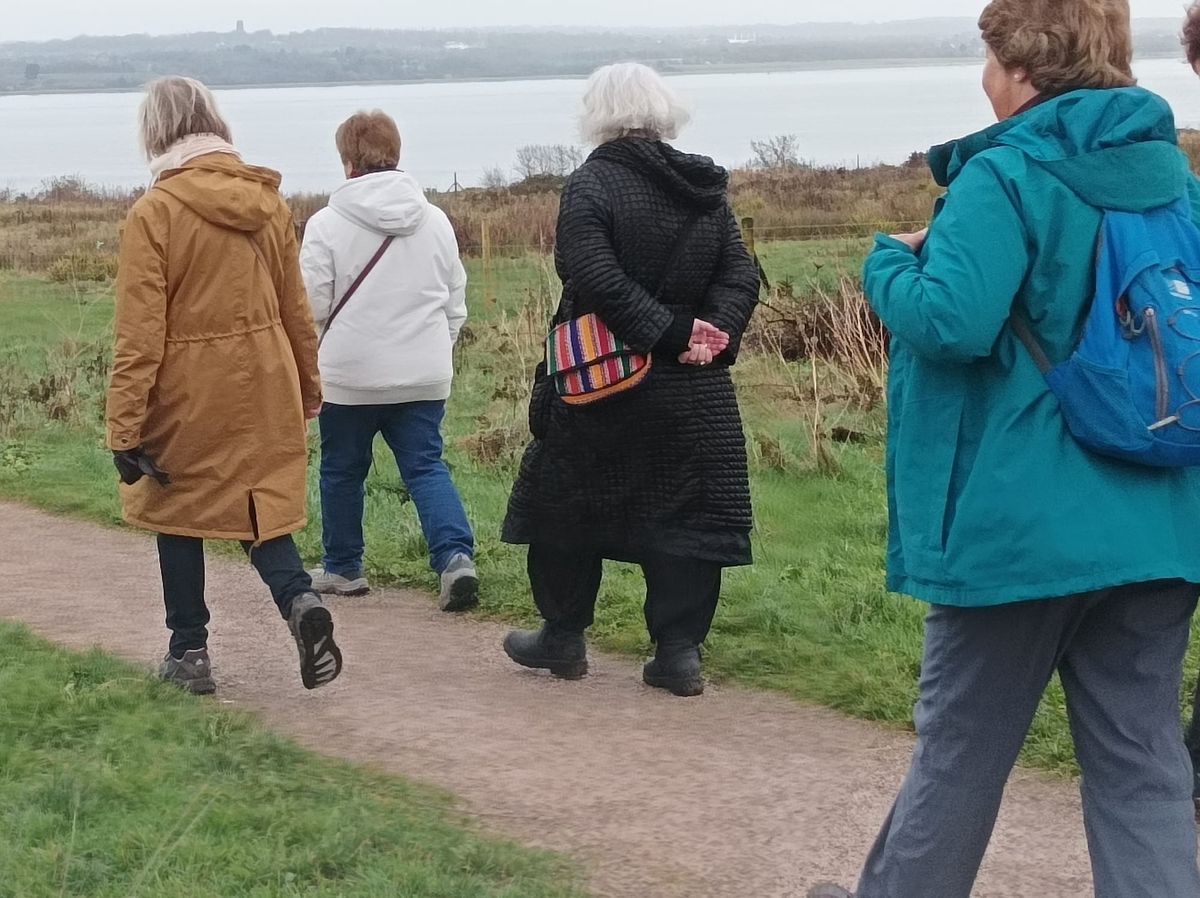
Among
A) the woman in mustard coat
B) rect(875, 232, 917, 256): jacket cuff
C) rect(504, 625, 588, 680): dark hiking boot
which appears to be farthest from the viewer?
rect(504, 625, 588, 680): dark hiking boot

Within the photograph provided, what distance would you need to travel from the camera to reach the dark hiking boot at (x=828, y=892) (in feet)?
11.2

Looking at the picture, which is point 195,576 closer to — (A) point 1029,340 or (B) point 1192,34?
(A) point 1029,340

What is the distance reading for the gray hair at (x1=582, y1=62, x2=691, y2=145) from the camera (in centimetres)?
482

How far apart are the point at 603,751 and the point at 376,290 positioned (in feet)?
7.63

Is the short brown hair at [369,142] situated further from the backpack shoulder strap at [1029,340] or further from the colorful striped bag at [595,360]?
the backpack shoulder strap at [1029,340]

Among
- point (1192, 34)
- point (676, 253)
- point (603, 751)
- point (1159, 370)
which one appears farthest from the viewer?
point (676, 253)

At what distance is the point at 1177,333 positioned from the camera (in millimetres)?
2678

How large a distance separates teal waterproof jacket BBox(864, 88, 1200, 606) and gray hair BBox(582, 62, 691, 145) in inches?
81.3

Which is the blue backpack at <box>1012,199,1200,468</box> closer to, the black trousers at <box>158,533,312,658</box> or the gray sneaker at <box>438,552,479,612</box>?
the black trousers at <box>158,533,312,658</box>

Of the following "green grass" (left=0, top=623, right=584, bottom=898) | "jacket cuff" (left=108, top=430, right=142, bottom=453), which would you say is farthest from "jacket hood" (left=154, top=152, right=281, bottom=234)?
"green grass" (left=0, top=623, right=584, bottom=898)

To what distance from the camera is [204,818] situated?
12.8ft

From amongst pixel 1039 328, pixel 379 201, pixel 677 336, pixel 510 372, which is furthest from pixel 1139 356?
pixel 510 372

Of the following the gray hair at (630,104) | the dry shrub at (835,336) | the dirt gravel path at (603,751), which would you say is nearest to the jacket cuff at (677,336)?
the gray hair at (630,104)

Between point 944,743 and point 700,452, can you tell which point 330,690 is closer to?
point 700,452
